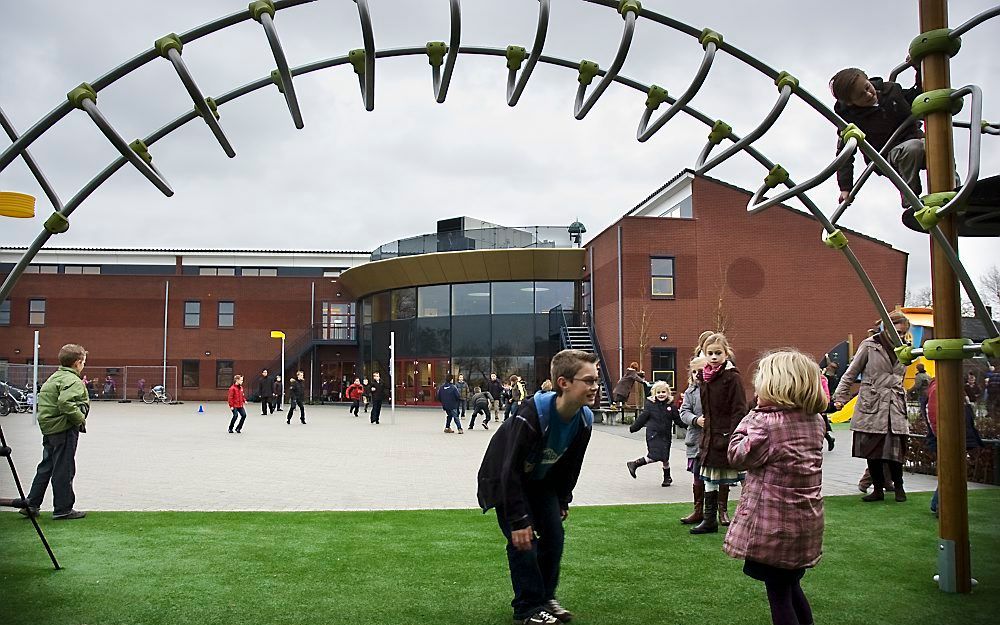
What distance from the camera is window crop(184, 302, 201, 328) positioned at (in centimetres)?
4747

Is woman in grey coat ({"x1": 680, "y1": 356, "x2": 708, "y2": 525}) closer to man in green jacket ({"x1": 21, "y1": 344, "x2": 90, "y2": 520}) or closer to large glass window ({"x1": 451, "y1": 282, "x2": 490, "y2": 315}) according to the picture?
man in green jacket ({"x1": 21, "y1": 344, "x2": 90, "y2": 520})

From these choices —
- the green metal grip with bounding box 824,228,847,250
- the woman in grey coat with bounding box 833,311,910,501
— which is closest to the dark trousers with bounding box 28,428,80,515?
the green metal grip with bounding box 824,228,847,250

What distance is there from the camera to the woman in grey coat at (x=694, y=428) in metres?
7.32

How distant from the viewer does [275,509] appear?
8.77 m

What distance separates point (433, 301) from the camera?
38656 mm

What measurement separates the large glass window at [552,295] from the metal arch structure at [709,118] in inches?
1215

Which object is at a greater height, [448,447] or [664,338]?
[664,338]

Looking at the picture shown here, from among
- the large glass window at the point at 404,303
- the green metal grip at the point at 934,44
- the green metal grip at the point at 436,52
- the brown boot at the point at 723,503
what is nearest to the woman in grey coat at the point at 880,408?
the brown boot at the point at 723,503

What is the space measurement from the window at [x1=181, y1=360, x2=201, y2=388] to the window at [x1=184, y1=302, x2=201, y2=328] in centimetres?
222

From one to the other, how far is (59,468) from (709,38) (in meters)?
7.12

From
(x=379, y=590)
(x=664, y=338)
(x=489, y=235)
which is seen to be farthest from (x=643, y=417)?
(x=489, y=235)

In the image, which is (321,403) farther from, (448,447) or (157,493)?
(157,493)

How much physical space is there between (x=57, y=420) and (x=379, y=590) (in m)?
4.30

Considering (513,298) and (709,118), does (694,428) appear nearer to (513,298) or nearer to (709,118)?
(709,118)
